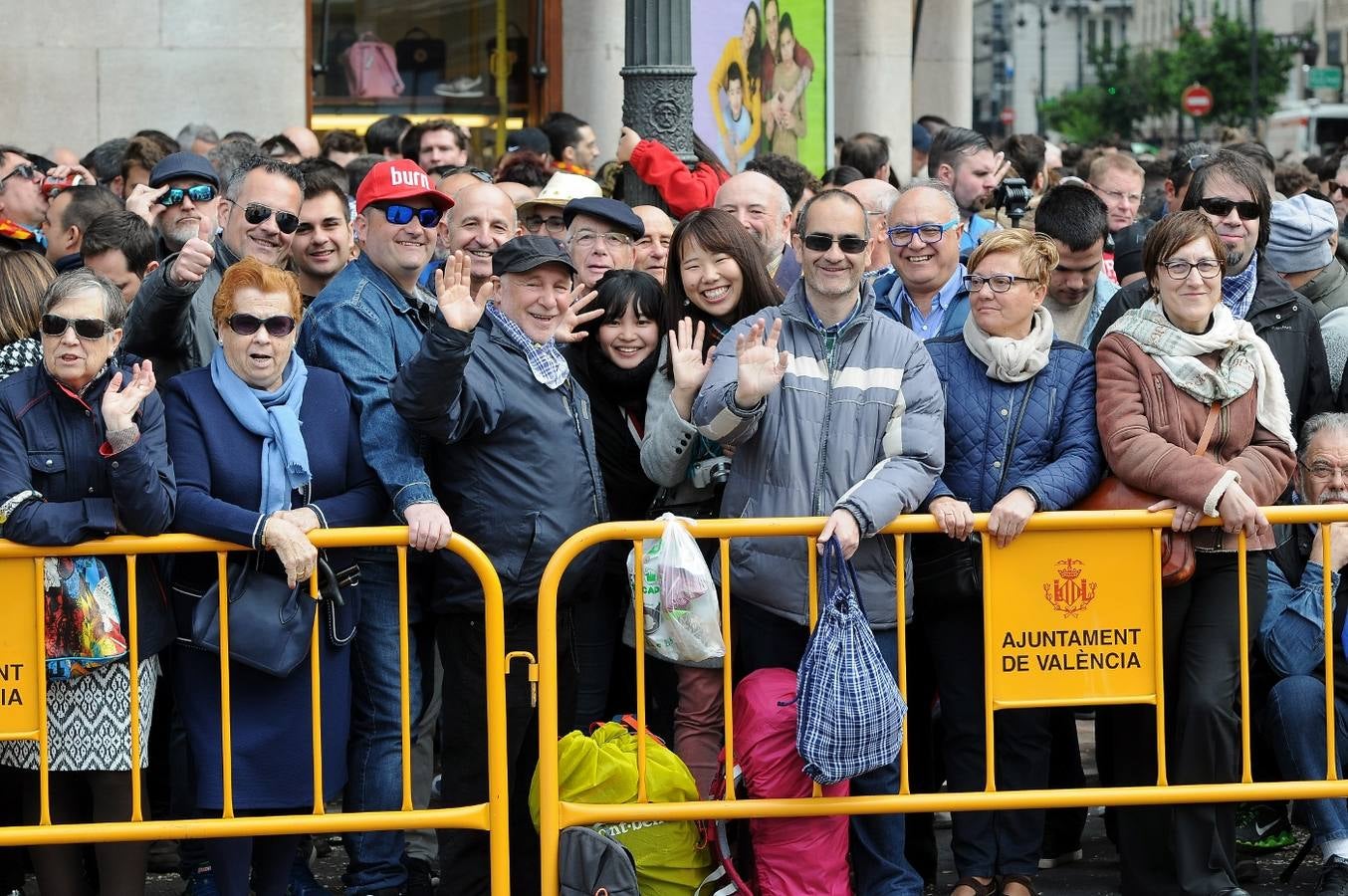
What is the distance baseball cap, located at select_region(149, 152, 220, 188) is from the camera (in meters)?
7.19

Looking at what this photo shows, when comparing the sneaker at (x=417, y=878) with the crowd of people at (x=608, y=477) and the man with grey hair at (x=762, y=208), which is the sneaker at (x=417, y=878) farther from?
the man with grey hair at (x=762, y=208)

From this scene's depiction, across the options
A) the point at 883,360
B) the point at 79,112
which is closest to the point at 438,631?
the point at 883,360

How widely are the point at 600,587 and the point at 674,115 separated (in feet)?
9.77

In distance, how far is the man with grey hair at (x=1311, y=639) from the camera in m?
6.14

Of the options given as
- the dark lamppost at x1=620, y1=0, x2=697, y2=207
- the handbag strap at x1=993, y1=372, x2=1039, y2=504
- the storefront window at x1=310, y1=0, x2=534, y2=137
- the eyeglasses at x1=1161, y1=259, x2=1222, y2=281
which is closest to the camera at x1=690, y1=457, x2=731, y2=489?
the handbag strap at x1=993, y1=372, x2=1039, y2=504

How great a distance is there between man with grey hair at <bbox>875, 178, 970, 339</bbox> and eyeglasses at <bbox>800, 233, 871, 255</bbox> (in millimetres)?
708

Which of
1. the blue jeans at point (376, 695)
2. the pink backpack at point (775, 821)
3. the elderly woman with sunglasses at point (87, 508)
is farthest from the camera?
the blue jeans at point (376, 695)

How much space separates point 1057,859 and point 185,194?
4.06m

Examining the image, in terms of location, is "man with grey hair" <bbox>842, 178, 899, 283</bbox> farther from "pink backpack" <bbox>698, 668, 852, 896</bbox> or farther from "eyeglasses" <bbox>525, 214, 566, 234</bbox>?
"pink backpack" <bbox>698, 668, 852, 896</bbox>

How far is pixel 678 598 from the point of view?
18.0 feet

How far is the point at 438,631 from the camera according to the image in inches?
233

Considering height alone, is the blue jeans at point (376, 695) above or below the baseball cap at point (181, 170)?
below

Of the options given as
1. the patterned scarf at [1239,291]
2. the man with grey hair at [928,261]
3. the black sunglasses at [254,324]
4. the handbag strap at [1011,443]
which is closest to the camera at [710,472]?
the handbag strap at [1011,443]

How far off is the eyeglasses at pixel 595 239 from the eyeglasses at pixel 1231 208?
2114 millimetres
